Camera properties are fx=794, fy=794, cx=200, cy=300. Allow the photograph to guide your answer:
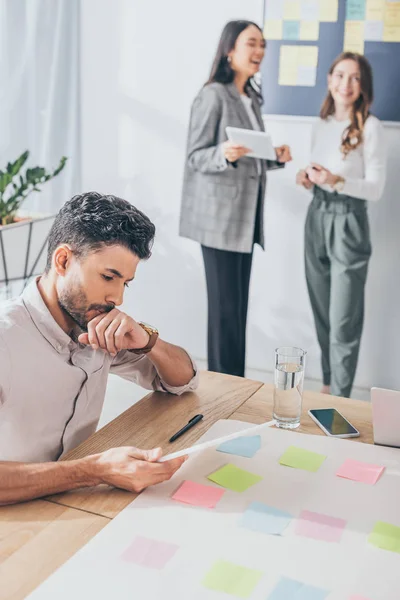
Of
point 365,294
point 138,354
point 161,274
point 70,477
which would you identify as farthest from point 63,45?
point 70,477

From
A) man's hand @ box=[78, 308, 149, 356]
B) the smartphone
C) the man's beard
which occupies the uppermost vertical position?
the man's beard

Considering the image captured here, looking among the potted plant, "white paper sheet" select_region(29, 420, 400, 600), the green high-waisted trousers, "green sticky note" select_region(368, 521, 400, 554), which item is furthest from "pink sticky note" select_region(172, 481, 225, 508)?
the green high-waisted trousers

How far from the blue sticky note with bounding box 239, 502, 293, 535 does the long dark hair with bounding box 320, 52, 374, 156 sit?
225 centimetres

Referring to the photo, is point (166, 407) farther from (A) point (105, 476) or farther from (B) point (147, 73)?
(B) point (147, 73)

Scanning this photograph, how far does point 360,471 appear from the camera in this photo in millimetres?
1449

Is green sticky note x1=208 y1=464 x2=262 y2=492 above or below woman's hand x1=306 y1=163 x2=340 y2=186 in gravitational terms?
below

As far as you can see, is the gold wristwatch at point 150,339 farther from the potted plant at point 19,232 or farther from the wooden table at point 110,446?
the potted plant at point 19,232

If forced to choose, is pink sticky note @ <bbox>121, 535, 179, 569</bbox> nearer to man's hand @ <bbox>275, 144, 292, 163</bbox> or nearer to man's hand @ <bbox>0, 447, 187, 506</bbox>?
man's hand @ <bbox>0, 447, 187, 506</bbox>

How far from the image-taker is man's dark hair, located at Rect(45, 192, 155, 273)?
5.32 feet

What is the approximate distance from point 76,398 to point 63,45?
253cm

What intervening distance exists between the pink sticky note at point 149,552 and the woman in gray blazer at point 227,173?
7.38 feet

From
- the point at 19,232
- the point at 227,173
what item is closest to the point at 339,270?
the point at 227,173

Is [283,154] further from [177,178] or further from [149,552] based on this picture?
[149,552]

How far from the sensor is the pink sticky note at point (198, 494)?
1.33 m
